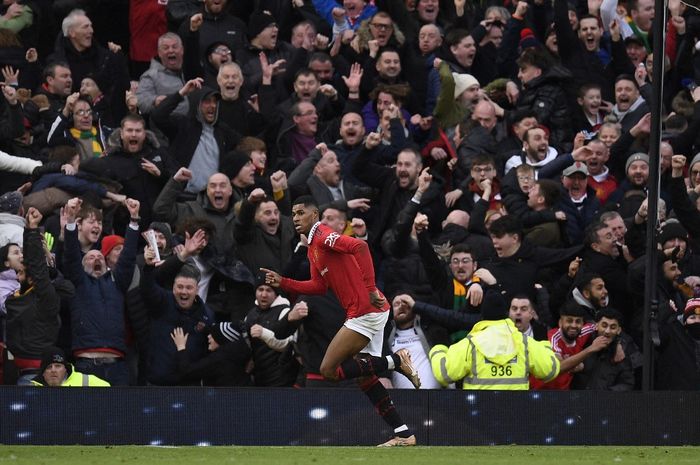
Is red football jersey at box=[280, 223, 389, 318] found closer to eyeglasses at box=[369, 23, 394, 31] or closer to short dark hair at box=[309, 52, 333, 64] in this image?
short dark hair at box=[309, 52, 333, 64]

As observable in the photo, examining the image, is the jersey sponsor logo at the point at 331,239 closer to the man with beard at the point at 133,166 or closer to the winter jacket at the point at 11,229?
the winter jacket at the point at 11,229

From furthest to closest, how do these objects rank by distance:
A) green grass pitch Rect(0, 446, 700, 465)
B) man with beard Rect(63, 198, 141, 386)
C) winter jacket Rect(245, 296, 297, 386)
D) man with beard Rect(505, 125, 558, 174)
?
man with beard Rect(505, 125, 558, 174) → winter jacket Rect(245, 296, 297, 386) → man with beard Rect(63, 198, 141, 386) → green grass pitch Rect(0, 446, 700, 465)

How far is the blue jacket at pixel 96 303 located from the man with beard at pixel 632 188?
5.29 meters

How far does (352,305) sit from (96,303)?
2724 mm

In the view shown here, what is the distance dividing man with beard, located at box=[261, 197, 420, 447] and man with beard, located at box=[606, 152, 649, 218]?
14.1 feet

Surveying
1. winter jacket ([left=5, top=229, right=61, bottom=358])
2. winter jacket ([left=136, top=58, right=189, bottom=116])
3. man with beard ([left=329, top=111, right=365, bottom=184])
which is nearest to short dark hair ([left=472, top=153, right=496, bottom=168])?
man with beard ([left=329, top=111, right=365, bottom=184])

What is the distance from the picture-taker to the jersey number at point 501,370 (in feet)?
43.4

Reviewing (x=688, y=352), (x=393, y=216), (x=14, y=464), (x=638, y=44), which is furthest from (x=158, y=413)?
(x=638, y=44)

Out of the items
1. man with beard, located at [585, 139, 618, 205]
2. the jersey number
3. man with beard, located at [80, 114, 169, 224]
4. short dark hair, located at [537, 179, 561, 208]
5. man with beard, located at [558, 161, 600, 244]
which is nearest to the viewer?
the jersey number

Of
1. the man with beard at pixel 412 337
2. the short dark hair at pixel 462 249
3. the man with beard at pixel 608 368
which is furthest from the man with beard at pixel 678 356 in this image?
the man with beard at pixel 412 337

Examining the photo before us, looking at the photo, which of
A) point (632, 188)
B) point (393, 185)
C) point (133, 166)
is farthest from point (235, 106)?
point (632, 188)

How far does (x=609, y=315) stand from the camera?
14.1 m

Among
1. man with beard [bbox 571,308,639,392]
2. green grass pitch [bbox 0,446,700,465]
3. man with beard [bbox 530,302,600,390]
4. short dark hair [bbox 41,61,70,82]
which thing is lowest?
green grass pitch [bbox 0,446,700,465]

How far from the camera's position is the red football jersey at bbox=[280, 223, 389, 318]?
40.5 feet
